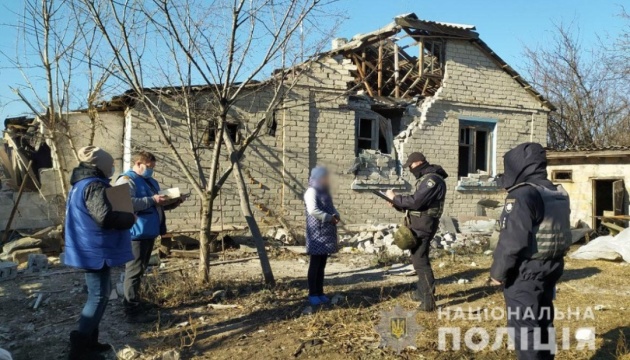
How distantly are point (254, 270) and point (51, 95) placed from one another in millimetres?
4856

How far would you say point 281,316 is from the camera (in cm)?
476

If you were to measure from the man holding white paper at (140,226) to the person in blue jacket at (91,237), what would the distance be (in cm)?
78

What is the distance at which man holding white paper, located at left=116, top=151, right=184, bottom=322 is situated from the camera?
4.49 m

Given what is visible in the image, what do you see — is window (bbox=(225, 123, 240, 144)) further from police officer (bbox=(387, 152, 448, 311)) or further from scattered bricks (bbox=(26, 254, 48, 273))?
police officer (bbox=(387, 152, 448, 311))

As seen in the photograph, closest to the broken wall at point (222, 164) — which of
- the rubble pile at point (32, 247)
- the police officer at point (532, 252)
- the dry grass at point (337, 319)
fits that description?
the rubble pile at point (32, 247)

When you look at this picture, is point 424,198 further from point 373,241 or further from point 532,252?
point 373,241

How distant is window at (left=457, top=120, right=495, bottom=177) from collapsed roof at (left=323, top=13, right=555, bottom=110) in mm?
1435

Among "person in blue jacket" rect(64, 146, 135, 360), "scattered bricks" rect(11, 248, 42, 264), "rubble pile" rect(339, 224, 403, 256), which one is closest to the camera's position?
"person in blue jacket" rect(64, 146, 135, 360)

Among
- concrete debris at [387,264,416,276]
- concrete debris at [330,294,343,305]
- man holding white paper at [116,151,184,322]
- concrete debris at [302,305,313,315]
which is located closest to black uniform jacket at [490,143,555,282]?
concrete debris at [302,305,313,315]

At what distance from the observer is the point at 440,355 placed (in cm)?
379

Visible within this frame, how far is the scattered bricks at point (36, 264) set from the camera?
7.16m

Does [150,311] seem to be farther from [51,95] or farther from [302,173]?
[302,173]

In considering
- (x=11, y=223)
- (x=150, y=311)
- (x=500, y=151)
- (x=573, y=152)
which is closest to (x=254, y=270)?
(x=150, y=311)

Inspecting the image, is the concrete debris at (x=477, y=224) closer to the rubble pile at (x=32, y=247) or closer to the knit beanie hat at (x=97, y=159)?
the rubble pile at (x=32, y=247)
